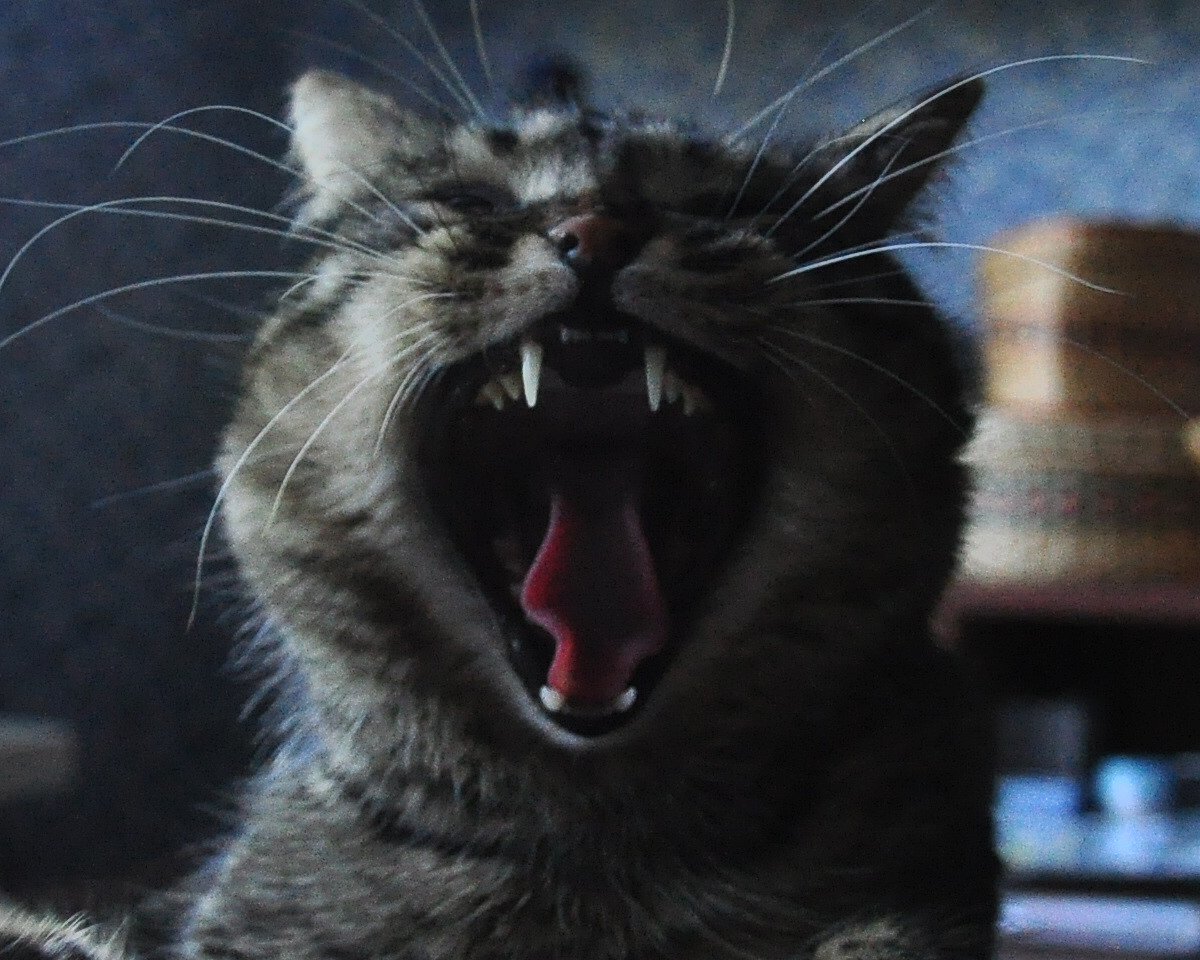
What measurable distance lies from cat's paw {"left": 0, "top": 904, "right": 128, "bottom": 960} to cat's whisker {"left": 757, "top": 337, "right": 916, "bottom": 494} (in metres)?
0.27

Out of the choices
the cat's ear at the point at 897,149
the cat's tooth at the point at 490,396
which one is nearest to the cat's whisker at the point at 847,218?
the cat's ear at the point at 897,149

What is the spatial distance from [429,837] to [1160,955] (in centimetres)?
44

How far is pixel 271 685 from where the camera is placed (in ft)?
1.44

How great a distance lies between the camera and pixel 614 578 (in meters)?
0.31

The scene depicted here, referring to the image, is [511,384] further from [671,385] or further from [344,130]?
[344,130]

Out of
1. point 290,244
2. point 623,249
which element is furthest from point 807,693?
point 290,244

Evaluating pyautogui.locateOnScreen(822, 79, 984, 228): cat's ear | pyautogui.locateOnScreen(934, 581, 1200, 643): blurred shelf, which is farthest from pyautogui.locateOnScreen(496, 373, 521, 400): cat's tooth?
pyautogui.locateOnScreen(934, 581, 1200, 643): blurred shelf

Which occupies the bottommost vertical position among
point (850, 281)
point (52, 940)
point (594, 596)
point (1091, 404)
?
point (52, 940)

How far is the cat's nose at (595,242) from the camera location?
33 centimetres

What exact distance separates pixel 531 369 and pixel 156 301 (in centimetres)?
33

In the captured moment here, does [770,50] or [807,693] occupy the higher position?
[770,50]

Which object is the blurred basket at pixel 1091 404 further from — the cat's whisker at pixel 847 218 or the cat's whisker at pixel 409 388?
the cat's whisker at pixel 409 388

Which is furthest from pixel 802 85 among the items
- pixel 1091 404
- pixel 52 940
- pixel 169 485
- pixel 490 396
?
pixel 1091 404

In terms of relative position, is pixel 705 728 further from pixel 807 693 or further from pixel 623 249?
pixel 623 249
